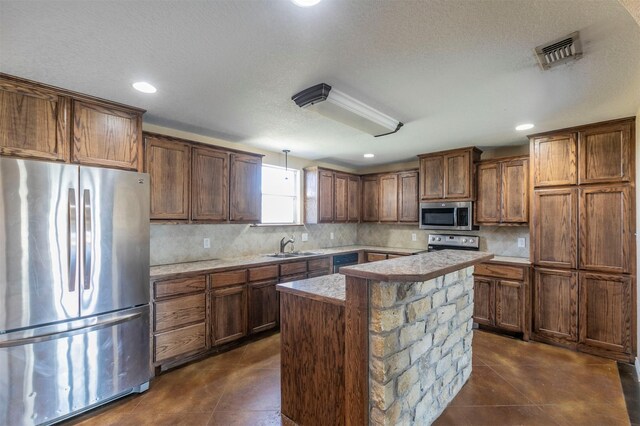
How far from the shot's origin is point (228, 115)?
9.64 ft

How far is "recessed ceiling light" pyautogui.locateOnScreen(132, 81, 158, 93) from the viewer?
7.30 ft

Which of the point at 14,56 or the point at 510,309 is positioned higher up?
the point at 14,56

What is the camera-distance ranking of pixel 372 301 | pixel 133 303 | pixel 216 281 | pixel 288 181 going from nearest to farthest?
pixel 372 301, pixel 133 303, pixel 216 281, pixel 288 181

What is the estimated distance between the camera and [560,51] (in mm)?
1750

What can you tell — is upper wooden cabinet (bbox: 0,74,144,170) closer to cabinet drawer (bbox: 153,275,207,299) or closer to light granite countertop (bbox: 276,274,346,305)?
cabinet drawer (bbox: 153,275,207,299)

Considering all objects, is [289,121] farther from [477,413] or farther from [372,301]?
[477,413]

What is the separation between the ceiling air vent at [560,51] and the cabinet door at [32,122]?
3.32 metres

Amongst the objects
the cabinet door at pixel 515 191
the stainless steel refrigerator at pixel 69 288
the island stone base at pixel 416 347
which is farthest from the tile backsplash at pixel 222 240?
the cabinet door at pixel 515 191

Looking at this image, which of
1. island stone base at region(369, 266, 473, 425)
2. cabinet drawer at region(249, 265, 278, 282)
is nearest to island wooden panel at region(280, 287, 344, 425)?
island stone base at region(369, 266, 473, 425)

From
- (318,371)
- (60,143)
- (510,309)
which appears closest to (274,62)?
(60,143)

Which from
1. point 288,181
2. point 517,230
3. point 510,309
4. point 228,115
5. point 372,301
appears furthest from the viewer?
point 288,181

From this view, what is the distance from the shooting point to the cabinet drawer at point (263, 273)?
139 inches

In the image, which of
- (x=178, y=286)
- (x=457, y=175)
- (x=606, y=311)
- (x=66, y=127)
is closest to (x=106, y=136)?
(x=66, y=127)

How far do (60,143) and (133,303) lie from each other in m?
1.37
